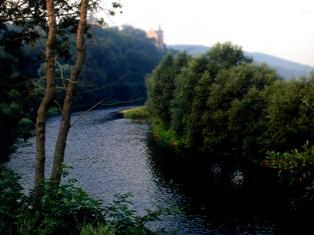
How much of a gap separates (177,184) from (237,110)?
1654 centimetres

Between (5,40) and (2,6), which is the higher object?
(2,6)

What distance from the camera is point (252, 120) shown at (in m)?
59.9

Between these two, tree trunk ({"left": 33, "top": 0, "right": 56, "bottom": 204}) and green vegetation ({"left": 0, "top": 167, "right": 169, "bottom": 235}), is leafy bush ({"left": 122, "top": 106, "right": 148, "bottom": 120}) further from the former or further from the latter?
green vegetation ({"left": 0, "top": 167, "right": 169, "bottom": 235})

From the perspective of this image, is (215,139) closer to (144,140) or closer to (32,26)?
(144,140)

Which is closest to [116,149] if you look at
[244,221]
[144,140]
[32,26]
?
[144,140]

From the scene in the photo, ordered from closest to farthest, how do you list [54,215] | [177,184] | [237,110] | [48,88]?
[54,215]
[48,88]
[177,184]
[237,110]

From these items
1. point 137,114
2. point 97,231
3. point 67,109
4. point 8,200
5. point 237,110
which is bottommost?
point 137,114

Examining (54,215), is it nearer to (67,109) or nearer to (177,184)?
(67,109)

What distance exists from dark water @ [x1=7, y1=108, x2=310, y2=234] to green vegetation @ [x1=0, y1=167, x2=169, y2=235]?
11.9 metres

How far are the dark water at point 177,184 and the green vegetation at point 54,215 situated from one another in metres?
11.9

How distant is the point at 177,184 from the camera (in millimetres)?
49156

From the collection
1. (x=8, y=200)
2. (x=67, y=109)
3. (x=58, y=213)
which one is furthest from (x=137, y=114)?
(x=8, y=200)

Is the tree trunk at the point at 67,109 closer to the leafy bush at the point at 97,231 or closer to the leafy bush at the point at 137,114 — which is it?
the leafy bush at the point at 97,231

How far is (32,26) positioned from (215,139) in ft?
149
